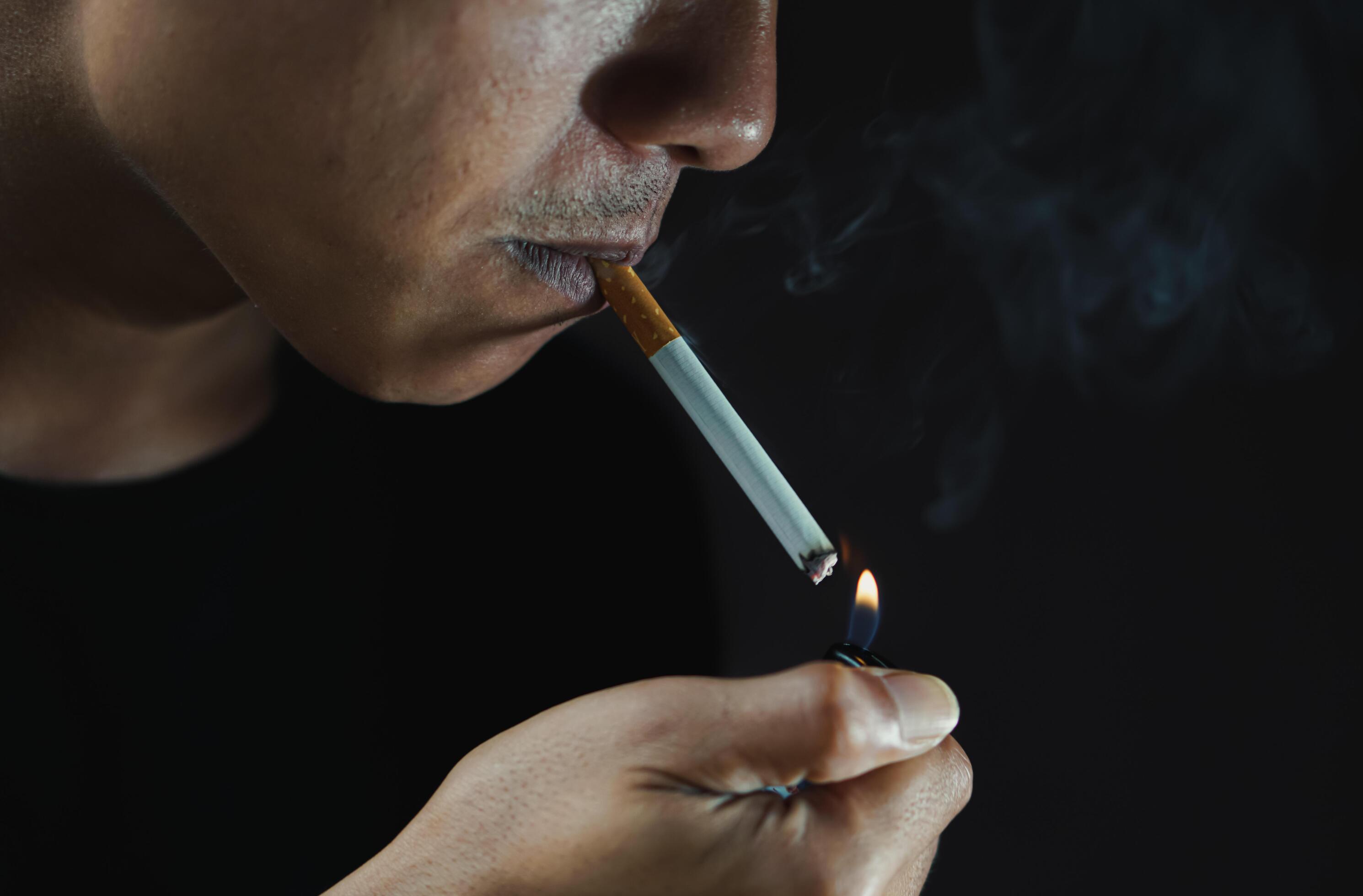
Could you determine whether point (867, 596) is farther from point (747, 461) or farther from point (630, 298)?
point (630, 298)

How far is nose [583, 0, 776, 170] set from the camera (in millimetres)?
830

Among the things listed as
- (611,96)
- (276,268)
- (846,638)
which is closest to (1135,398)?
(846,638)

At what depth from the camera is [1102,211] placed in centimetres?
124

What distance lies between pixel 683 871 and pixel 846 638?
0.61 meters

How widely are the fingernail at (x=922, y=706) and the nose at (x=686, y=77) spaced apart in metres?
0.51

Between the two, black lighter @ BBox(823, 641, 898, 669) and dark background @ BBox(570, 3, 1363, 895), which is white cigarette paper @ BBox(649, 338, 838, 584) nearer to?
black lighter @ BBox(823, 641, 898, 669)

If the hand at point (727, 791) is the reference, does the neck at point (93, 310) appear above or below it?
above

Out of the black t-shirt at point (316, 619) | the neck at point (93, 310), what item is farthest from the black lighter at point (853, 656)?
the neck at point (93, 310)

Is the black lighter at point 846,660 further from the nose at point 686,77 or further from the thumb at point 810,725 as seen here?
the nose at point 686,77

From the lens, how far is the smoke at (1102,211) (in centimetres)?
109

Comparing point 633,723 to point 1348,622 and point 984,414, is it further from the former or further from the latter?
point 1348,622

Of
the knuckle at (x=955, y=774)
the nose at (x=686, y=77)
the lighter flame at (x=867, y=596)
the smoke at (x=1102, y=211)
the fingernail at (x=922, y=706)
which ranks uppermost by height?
the nose at (x=686, y=77)

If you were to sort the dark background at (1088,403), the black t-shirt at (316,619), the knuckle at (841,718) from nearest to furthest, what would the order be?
the knuckle at (841,718) → the dark background at (1088,403) → the black t-shirt at (316,619)

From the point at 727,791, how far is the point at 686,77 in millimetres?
621
